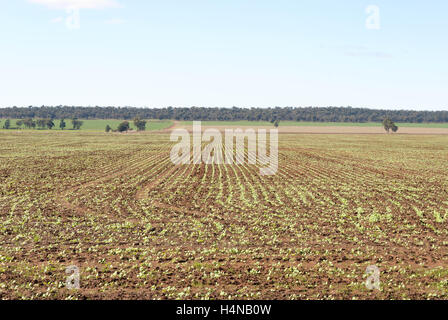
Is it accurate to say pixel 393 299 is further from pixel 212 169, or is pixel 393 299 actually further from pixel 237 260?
pixel 212 169

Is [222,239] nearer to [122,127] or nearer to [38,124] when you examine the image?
[122,127]

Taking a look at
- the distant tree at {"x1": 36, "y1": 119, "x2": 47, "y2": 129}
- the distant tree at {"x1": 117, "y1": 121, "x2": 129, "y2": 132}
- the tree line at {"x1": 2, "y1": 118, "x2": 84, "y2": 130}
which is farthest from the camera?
the distant tree at {"x1": 36, "y1": 119, "x2": 47, "y2": 129}

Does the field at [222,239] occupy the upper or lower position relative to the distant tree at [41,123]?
lower

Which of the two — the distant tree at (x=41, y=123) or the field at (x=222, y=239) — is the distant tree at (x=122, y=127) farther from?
the field at (x=222, y=239)

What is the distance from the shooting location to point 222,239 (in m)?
16.6

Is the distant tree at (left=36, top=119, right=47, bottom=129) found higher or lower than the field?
higher

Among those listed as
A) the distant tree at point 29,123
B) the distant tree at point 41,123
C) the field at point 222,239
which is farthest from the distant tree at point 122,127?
the field at point 222,239

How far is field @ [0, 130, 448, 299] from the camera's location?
470 inches

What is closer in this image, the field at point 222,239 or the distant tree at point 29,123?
the field at point 222,239

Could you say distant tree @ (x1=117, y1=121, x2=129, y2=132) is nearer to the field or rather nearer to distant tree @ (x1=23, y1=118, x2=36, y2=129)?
distant tree @ (x1=23, y1=118, x2=36, y2=129)

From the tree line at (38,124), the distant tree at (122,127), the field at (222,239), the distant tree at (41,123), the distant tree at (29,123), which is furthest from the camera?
the distant tree at (41,123)

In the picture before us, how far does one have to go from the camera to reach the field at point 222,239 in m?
11.9

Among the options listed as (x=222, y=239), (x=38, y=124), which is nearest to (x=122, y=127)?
(x=38, y=124)

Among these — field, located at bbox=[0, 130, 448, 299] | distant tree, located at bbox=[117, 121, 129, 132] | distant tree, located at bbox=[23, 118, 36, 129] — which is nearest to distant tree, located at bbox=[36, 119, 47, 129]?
distant tree, located at bbox=[23, 118, 36, 129]
